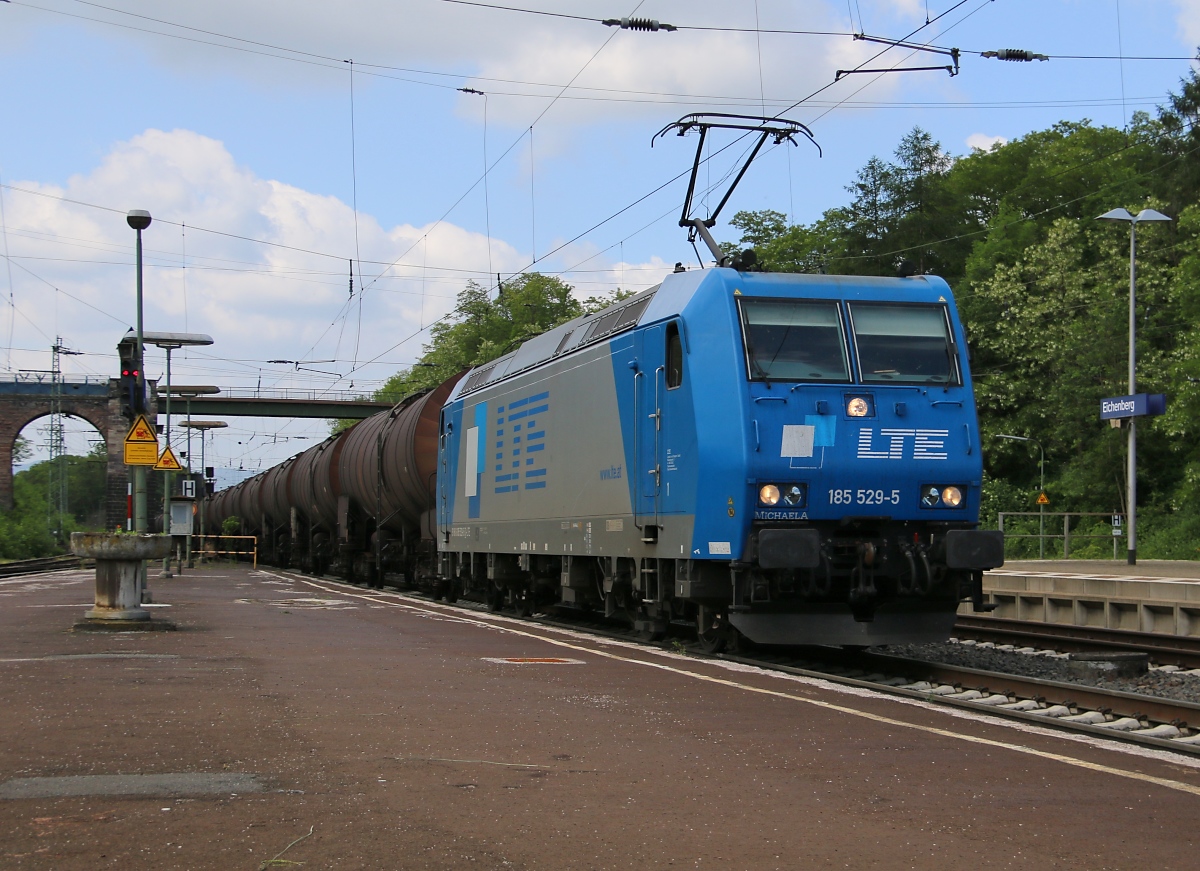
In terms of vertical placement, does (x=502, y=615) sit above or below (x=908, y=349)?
below

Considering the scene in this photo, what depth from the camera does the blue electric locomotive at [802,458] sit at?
1154 centimetres

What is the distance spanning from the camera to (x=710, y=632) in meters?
13.1

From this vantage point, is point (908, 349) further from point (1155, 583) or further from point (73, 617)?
point (73, 617)

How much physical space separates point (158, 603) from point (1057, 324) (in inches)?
1525

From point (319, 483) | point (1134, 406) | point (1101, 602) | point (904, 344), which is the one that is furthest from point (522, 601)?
point (1134, 406)

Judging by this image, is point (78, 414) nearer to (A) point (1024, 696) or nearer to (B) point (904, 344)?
(B) point (904, 344)

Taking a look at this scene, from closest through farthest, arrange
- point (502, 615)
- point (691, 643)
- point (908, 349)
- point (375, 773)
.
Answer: point (375, 773) → point (908, 349) → point (691, 643) → point (502, 615)

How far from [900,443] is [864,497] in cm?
62

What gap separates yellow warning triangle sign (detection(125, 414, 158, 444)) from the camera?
64.2 feet

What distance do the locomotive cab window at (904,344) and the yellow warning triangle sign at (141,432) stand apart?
11.8 metres

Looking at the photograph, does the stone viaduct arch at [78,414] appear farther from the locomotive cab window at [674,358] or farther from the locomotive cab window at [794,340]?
the locomotive cab window at [794,340]

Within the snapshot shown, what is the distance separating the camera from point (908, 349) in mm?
12336

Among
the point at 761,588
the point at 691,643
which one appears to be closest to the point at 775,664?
the point at 761,588

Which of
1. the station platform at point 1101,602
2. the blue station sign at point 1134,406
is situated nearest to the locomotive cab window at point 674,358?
the station platform at point 1101,602
